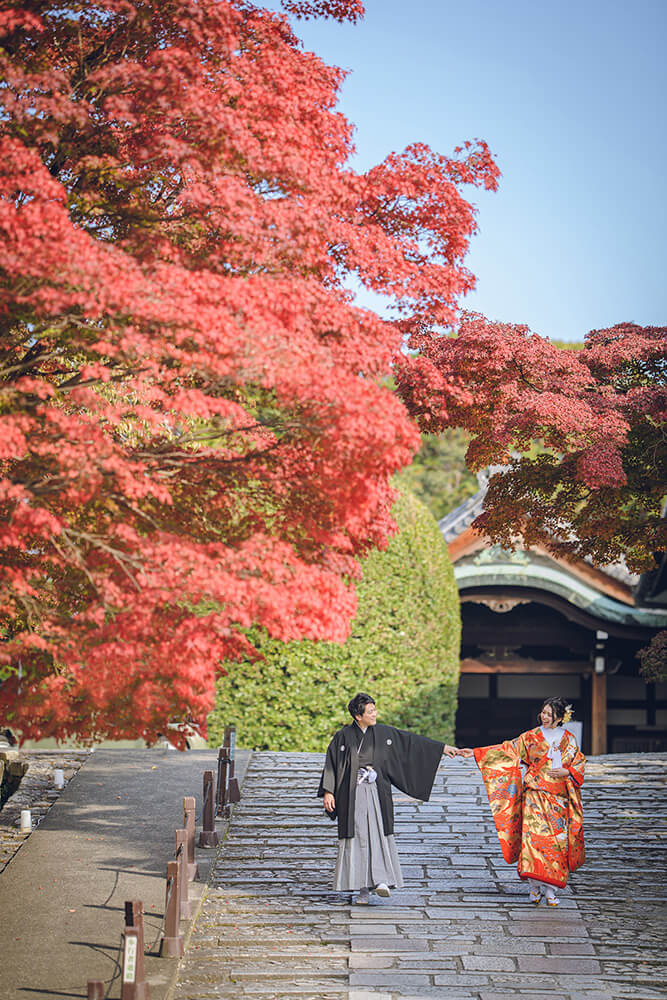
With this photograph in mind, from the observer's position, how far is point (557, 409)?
7863 mm

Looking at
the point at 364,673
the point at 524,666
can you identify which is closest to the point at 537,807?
the point at 364,673

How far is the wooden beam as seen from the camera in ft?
57.4

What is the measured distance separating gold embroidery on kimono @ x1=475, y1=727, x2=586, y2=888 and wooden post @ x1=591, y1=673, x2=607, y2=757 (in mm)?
9199

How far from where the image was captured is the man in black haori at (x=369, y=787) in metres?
8.00

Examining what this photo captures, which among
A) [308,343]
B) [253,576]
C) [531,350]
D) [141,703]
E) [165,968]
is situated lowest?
[165,968]

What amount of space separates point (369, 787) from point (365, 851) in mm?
501

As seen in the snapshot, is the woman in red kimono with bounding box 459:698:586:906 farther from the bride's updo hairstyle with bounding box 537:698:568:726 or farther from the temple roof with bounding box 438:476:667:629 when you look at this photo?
the temple roof with bounding box 438:476:667:629

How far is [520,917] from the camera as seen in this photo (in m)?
7.77

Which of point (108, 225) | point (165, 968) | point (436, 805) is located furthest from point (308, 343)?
point (436, 805)

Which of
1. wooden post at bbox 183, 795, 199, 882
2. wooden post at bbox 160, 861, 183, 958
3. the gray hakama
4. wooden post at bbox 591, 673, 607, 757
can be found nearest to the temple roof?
wooden post at bbox 591, 673, 607, 757

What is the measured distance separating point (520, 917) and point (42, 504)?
16.0 ft

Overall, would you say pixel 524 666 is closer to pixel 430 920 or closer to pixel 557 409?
pixel 430 920

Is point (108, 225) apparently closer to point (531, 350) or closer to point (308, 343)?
point (308, 343)

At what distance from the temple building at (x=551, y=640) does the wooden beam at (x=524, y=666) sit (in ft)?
0.06
